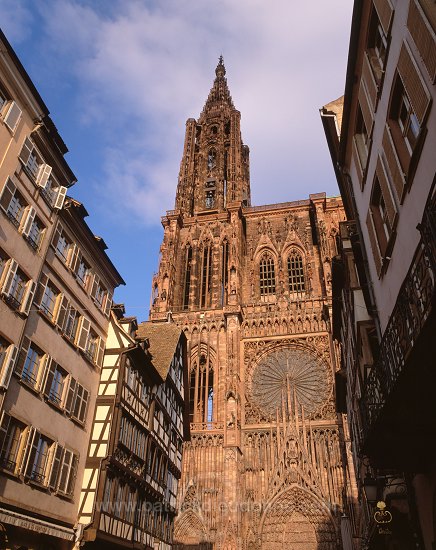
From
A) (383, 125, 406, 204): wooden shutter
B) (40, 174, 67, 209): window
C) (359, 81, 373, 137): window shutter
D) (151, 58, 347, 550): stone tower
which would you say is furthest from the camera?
(151, 58, 347, 550): stone tower

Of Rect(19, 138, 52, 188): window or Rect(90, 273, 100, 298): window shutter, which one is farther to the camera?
Rect(90, 273, 100, 298): window shutter

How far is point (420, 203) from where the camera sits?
752 centimetres

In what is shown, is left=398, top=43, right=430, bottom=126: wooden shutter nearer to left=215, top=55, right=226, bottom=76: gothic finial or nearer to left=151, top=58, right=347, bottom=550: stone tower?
left=151, top=58, right=347, bottom=550: stone tower

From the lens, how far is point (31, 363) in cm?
1289

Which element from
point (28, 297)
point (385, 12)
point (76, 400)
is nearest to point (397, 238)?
point (385, 12)

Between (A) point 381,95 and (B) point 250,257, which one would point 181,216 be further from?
(A) point 381,95

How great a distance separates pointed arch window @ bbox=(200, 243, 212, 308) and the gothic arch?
15974 mm

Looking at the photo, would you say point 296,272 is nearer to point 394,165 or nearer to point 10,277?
point 10,277

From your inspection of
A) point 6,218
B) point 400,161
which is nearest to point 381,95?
point 400,161

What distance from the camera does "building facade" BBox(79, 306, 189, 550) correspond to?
14.8 m

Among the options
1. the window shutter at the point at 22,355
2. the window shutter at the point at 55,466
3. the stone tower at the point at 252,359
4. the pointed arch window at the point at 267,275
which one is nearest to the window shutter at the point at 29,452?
the window shutter at the point at 55,466

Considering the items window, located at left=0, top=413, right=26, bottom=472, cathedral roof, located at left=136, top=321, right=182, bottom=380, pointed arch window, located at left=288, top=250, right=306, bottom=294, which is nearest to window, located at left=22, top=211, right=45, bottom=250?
window, located at left=0, top=413, right=26, bottom=472

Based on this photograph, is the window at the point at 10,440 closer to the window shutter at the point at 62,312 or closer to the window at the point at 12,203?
the window shutter at the point at 62,312

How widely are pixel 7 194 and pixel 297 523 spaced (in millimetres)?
28784
